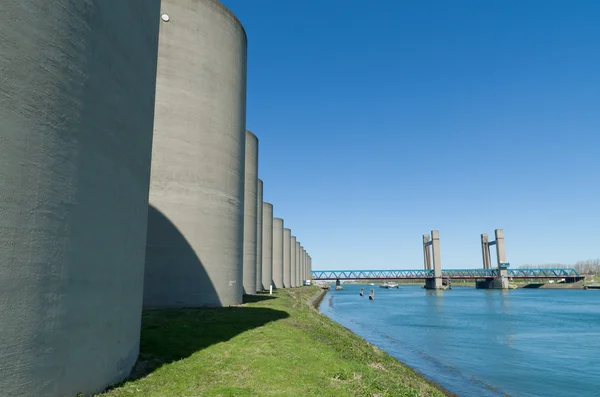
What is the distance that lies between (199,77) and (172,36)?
2.79 m

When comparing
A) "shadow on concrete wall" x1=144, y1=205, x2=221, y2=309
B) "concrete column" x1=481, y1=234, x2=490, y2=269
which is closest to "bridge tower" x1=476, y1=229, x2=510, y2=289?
"concrete column" x1=481, y1=234, x2=490, y2=269

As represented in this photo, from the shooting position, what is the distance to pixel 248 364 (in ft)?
40.7

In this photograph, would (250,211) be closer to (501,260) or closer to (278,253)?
(278,253)

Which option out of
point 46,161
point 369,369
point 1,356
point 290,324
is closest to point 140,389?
point 1,356

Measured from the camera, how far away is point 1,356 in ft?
21.0

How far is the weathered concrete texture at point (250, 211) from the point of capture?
4459 centimetres

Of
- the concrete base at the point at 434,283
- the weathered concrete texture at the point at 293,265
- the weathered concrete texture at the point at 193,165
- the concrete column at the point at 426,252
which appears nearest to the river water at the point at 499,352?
the weathered concrete texture at the point at 193,165

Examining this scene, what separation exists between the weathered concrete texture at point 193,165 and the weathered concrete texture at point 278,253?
51521 millimetres

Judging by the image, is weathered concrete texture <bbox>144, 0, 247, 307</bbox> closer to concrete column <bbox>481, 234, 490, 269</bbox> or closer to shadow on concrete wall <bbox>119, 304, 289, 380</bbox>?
shadow on concrete wall <bbox>119, 304, 289, 380</bbox>

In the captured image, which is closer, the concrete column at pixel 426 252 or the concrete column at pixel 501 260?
the concrete column at pixel 501 260

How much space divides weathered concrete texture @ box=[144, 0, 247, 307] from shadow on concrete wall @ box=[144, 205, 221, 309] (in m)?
0.06

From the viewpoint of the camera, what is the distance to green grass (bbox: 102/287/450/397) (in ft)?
33.1

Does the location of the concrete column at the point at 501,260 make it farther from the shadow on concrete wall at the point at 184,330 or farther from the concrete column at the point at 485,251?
the shadow on concrete wall at the point at 184,330

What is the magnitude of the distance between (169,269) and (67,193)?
17270 millimetres
